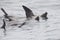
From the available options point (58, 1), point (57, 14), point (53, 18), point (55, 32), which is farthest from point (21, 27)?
point (58, 1)

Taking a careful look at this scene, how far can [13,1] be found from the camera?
18281 mm

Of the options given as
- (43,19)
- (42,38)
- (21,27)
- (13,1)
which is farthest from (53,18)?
(13,1)

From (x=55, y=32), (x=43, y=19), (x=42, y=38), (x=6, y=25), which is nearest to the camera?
(x=42, y=38)

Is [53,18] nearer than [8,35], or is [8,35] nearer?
[8,35]

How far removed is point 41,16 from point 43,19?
19 cm

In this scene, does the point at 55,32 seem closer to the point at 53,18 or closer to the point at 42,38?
the point at 42,38

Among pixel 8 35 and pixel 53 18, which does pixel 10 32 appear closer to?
pixel 8 35

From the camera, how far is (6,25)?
11.0 meters

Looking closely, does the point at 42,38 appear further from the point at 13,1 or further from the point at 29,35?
the point at 13,1

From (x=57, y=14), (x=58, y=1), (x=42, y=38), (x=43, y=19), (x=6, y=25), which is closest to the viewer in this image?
(x=42, y=38)

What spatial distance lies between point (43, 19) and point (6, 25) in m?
1.81

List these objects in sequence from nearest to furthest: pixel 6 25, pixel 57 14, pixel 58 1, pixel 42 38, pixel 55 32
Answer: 1. pixel 42 38
2. pixel 55 32
3. pixel 6 25
4. pixel 57 14
5. pixel 58 1

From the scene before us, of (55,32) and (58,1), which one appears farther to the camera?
(58,1)

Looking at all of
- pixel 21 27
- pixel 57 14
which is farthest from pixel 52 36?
pixel 57 14
